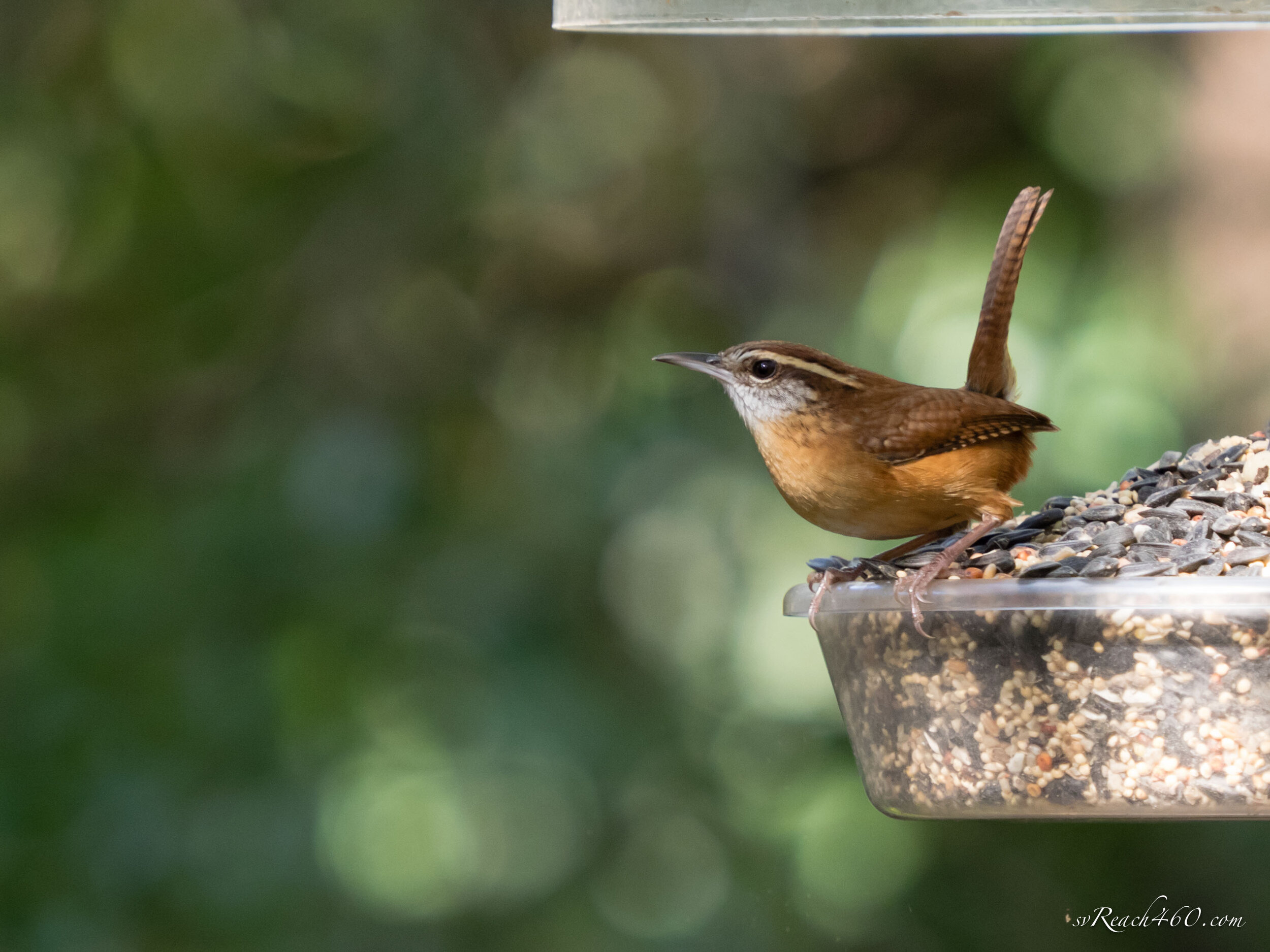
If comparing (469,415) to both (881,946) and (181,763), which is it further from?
(881,946)

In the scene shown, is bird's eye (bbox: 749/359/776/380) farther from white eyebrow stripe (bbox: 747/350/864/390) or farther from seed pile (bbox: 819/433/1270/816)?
seed pile (bbox: 819/433/1270/816)

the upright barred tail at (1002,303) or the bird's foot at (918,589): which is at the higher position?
the upright barred tail at (1002,303)

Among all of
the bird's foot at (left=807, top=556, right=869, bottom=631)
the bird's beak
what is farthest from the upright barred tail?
the bird's foot at (left=807, top=556, right=869, bottom=631)

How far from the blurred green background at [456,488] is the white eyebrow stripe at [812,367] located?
1.35 meters

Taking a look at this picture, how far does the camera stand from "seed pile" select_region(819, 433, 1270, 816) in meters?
1.88

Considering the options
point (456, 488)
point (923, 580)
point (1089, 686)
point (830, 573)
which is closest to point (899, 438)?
point (830, 573)

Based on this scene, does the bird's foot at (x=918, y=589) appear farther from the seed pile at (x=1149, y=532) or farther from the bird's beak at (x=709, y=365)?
the bird's beak at (x=709, y=365)

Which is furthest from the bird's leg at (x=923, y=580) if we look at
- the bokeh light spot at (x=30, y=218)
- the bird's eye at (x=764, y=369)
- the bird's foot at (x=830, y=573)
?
the bokeh light spot at (x=30, y=218)

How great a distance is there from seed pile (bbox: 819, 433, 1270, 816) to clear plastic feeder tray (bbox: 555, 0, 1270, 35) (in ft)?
2.38

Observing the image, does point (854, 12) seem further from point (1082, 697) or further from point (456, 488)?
point (456, 488)

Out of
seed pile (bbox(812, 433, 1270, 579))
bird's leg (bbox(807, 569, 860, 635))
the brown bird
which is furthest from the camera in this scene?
the brown bird

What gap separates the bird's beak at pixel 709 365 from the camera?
2812 mm

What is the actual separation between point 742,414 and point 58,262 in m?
2.90

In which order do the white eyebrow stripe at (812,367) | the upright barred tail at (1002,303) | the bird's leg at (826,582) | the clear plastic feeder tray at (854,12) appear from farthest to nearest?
the white eyebrow stripe at (812,367) → the upright barred tail at (1002,303) → the bird's leg at (826,582) → the clear plastic feeder tray at (854,12)
